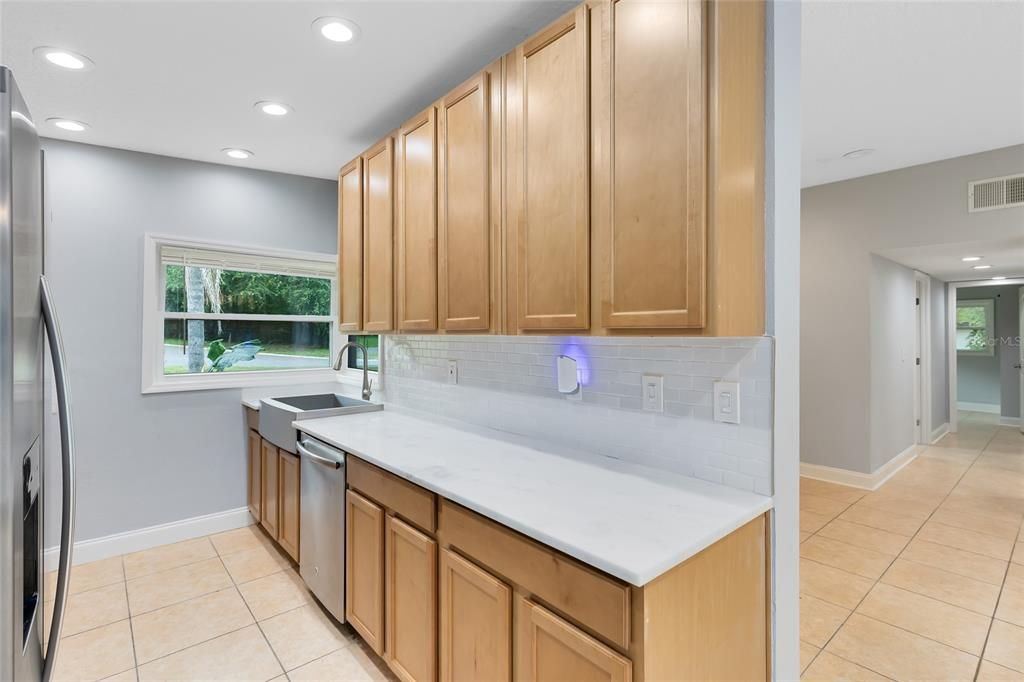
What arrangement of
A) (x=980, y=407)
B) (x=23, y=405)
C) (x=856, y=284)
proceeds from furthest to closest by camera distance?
(x=980, y=407), (x=856, y=284), (x=23, y=405)

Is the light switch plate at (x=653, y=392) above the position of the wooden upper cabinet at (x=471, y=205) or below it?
below

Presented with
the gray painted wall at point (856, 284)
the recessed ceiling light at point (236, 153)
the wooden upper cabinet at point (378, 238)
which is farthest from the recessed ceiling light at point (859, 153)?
the recessed ceiling light at point (236, 153)

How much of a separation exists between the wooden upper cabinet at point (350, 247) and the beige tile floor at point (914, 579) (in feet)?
9.36

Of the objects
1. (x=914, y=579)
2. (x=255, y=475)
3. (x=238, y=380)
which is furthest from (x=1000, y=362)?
(x=238, y=380)

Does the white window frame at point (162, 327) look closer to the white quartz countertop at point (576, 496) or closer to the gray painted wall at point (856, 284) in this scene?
the white quartz countertop at point (576, 496)

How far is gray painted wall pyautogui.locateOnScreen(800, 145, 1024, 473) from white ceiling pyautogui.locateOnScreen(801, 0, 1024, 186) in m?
0.36

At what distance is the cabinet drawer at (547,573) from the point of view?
1.09 m

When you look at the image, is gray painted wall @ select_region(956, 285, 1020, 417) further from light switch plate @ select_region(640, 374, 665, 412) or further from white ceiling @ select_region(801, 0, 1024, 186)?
light switch plate @ select_region(640, 374, 665, 412)

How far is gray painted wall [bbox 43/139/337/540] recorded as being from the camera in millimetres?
2951

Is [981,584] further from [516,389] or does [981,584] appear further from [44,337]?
[44,337]

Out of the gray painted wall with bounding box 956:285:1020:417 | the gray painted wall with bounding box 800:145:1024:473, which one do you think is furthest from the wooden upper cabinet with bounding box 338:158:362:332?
the gray painted wall with bounding box 956:285:1020:417

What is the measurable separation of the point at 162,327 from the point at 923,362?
7.67 metres

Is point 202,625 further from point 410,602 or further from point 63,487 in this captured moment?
point 63,487

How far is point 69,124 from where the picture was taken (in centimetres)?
268
